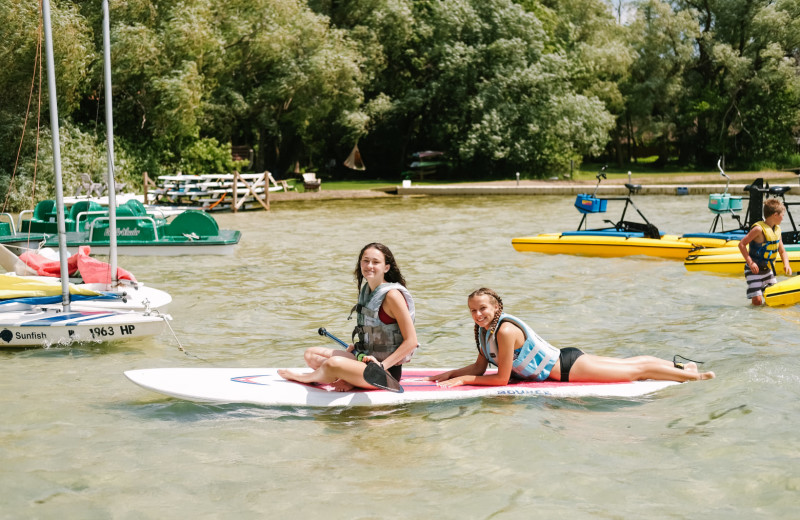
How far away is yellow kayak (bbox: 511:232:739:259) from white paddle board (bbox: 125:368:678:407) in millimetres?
8767

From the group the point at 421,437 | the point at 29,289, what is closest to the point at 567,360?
the point at 421,437

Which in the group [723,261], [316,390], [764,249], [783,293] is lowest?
[316,390]

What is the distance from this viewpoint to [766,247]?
10.2 metres

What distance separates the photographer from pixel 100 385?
7914 millimetres

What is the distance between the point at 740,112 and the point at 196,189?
28.1 metres

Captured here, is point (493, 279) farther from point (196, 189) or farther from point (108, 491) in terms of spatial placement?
point (196, 189)

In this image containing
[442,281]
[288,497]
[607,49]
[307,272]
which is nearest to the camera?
[288,497]

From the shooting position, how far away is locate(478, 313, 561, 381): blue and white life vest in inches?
261

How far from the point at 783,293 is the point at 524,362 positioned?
541 cm

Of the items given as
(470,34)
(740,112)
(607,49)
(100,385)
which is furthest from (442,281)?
(740,112)

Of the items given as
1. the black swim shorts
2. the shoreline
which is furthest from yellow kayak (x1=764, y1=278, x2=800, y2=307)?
the shoreline

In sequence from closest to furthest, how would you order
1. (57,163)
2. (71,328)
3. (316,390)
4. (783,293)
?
(316,390), (71,328), (57,163), (783,293)

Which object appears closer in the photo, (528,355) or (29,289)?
(528,355)

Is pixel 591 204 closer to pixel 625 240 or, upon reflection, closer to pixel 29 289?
pixel 625 240
